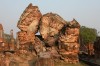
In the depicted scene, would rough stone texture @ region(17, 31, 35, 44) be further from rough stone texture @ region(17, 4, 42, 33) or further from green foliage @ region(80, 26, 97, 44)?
green foliage @ region(80, 26, 97, 44)

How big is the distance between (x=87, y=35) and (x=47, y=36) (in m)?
29.1

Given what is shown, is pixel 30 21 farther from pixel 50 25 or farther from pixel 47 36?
pixel 47 36

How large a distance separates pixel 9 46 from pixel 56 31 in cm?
712

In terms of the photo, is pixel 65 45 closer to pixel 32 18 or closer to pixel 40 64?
pixel 32 18

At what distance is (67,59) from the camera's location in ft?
111

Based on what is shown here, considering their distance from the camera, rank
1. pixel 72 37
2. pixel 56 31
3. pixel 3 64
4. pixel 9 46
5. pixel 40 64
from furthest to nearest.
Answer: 1. pixel 56 31
2. pixel 9 46
3. pixel 72 37
4. pixel 3 64
5. pixel 40 64

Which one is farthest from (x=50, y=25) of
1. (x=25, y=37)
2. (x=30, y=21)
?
(x=25, y=37)

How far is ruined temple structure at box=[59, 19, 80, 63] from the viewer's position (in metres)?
33.5

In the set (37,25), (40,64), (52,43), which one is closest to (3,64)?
(40,64)

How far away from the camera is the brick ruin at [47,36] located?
33750 millimetres

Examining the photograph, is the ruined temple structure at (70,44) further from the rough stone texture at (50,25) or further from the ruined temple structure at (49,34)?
the rough stone texture at (50,25)

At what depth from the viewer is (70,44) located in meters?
33.8

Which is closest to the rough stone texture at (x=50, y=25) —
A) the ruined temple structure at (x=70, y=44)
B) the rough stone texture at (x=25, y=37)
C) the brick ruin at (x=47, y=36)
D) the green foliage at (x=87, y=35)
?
the brick ruin at (x=47, y=36)

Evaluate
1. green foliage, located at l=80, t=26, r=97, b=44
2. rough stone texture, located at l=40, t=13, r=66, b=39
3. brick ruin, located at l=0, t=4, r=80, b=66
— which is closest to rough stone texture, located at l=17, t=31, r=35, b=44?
brick ruin, located at l=0, t=4, r=80, b=66
